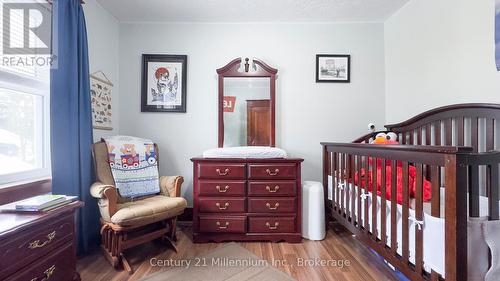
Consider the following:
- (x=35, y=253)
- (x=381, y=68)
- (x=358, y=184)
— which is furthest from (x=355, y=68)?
(x=35, y=253)

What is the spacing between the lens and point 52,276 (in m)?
1.11

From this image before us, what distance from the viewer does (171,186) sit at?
1.94 m

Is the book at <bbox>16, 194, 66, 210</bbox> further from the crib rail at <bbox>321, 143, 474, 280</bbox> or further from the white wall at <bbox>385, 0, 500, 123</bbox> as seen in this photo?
the white wall at <bbox>385, 0, 500, 123</bbox>

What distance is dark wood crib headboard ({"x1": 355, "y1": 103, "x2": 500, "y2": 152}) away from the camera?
50.8 inches

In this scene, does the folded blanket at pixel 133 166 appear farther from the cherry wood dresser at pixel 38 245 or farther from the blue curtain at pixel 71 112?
the cherry wood dresser at pixel 38 245

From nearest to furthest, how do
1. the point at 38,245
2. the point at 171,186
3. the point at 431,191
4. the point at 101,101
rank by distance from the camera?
the point at 431,191 → the point at 38,245 → the point at 171,186 → the point at 101,101

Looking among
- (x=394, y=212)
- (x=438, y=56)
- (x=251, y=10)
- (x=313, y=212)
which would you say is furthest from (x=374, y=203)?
(x=251, y=10)

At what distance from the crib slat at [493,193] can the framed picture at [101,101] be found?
106 inches

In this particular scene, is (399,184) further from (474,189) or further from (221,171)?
(221,171)

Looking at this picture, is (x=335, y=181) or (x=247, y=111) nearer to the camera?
(x=335, y=181)

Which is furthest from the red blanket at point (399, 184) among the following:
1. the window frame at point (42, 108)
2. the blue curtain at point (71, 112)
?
the window frame at point (42, 108)

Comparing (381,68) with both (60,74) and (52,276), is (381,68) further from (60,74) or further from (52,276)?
(52,276)

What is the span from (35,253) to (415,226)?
181cm

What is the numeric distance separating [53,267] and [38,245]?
0.18 metres
